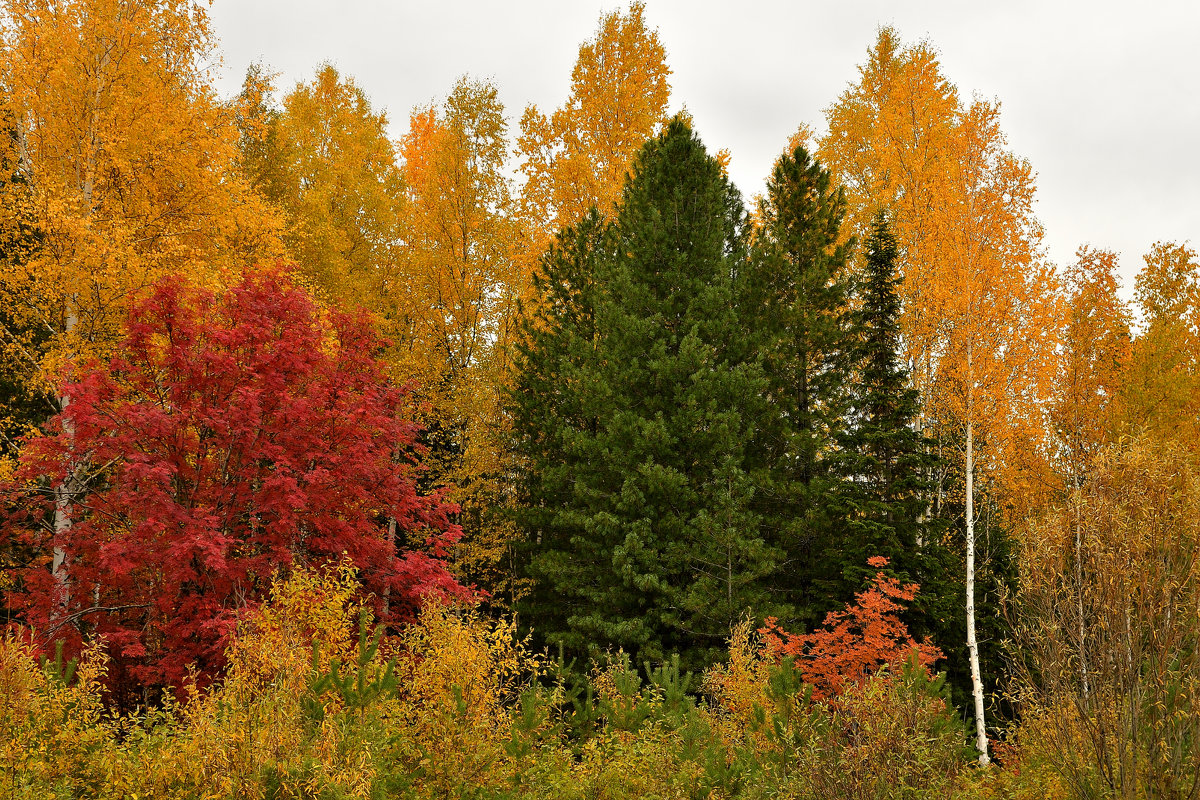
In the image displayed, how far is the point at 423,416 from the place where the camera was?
14.5 m

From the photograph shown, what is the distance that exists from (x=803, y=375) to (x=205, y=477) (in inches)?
359

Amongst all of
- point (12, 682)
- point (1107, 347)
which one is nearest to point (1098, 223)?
point (1107, 347)

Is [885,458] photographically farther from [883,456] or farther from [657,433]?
[657,433]

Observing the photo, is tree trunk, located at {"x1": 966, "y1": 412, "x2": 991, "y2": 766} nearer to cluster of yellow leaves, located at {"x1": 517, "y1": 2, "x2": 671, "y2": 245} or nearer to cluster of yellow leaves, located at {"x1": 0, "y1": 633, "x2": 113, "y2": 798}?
cluster of yellow leaves, located at {"x1": 517, "y1": 2, "x2": 671, "y2": 245}

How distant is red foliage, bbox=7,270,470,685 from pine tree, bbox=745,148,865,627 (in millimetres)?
5926

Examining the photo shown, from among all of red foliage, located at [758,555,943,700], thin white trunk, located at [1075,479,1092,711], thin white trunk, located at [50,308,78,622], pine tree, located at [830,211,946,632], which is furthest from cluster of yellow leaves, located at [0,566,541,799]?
pine tree, located at [830,211,946,632]

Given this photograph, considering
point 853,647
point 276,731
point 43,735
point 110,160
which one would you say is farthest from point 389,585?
point 110,160

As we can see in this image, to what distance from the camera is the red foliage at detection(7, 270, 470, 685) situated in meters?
A: 6.80

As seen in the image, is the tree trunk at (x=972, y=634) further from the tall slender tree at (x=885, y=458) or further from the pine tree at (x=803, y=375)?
the pine tree at (x=803, y=375)

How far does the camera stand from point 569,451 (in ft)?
39.2

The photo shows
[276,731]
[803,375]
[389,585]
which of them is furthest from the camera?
[803,375]

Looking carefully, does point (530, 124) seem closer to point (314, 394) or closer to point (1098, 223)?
point (314, 394)

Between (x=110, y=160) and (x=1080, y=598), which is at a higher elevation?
(x=110, y=160)

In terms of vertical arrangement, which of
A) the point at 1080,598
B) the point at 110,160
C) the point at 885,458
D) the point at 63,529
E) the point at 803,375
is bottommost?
the point at 1080,598
